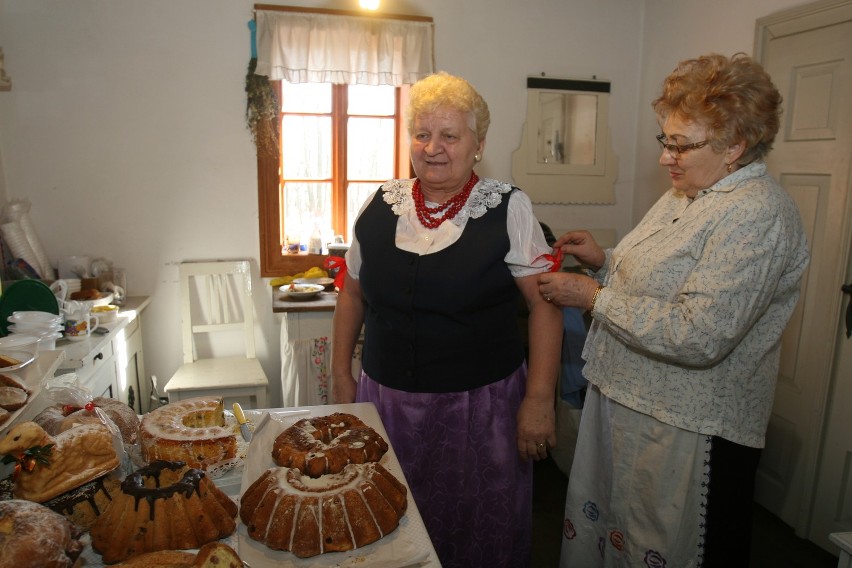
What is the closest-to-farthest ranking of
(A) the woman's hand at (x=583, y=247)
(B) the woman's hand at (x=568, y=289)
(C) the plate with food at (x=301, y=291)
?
(B) the woman's hand at (x=568, y=289)
(A) the woman's hand at (x=583, y=247)
(C) the plate with food at (x=301, y=291)

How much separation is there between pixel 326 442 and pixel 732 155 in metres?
1.06

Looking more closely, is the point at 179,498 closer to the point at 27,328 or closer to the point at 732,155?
the point at 27,328

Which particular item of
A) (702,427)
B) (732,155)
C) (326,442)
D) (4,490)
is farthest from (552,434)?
(4,490)

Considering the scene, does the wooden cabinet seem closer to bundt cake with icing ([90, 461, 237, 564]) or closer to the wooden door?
bundt cake with icing ([90, 461, 237, 564])

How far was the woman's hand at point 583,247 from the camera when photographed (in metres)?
1.73

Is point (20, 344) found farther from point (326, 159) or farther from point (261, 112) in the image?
point (326, 159)

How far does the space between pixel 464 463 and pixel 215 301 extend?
2.12 metres

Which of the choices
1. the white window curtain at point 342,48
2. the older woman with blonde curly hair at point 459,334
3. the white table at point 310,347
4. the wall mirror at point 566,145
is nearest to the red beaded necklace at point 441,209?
the older woman with blonde curly hair at point 459,334

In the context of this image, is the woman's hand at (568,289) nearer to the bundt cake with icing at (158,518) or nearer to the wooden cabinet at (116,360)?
the bundt cake with icing at (158,518)

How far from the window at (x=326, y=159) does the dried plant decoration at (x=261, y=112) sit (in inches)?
5.1

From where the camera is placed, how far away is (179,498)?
0.94m

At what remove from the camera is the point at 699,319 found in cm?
124

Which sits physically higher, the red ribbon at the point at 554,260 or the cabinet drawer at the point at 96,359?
the red ribbon at the point at 554,260

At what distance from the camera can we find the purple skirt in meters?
1.60
